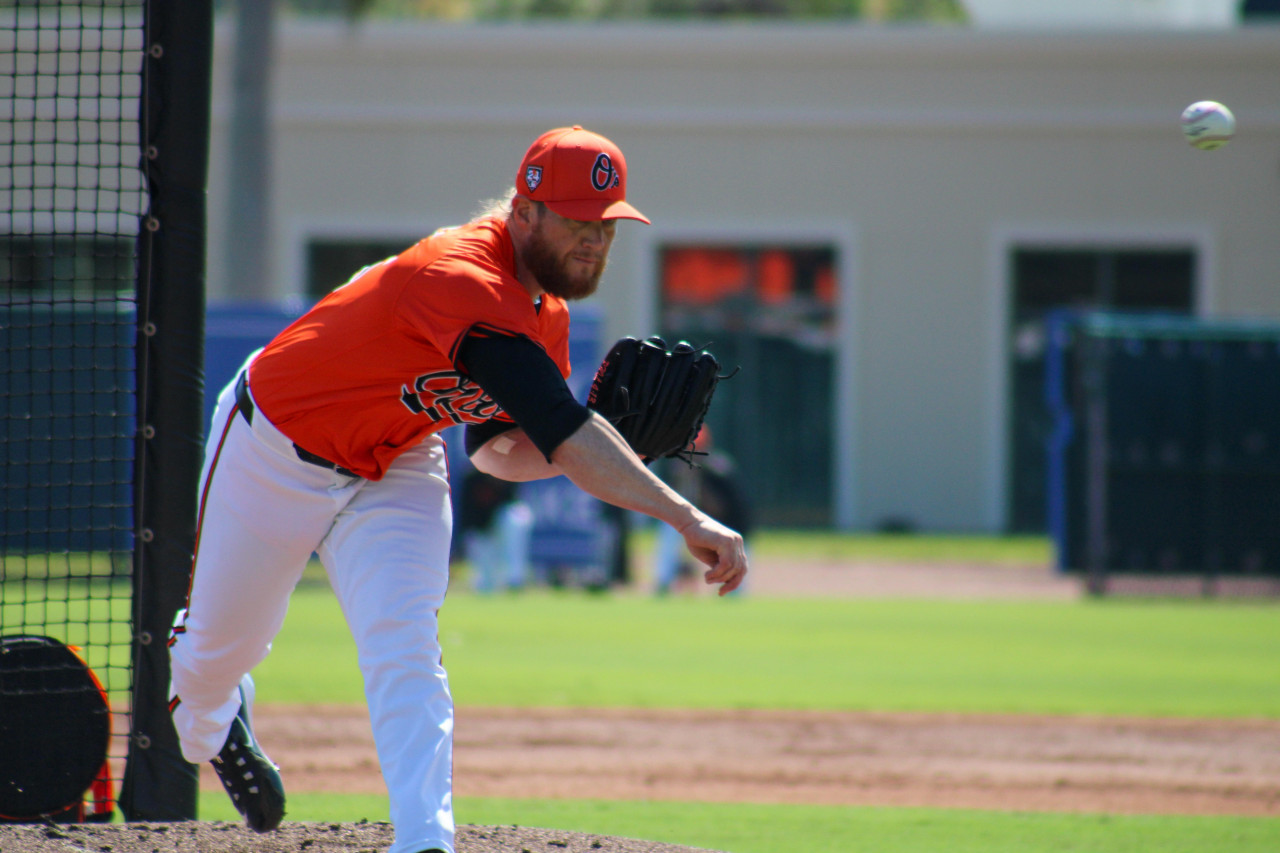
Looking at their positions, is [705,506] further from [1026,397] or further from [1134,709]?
[1026,397]

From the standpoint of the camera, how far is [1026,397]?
2134 centimetres

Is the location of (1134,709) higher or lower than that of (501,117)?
lower

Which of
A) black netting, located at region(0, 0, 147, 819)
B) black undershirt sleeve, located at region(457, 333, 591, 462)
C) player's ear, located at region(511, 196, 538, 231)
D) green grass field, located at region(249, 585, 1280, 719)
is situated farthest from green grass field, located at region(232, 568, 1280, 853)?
player's ear, located at region(511, 196, 538, 231)

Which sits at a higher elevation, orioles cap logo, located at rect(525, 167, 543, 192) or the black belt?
orioles cap logo, located at rect(525, 167, 543, 192)

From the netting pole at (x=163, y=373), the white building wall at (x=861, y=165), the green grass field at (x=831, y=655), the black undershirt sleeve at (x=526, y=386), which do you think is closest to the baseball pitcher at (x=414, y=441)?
the black undershirt sleeve at (x=526, y=386)

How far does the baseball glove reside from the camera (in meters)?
3.79

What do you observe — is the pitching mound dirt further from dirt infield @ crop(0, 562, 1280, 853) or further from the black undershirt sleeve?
the black undershirt sleeve

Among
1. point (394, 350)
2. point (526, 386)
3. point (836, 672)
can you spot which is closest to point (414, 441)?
point (394, 350)

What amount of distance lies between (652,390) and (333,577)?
0.98 meters

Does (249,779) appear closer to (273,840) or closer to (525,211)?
(273,840)

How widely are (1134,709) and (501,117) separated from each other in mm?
15297

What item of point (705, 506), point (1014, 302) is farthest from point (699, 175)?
point (705, 506)

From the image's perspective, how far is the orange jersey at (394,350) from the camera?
3.39m

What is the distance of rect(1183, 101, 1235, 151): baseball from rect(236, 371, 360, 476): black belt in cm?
291
